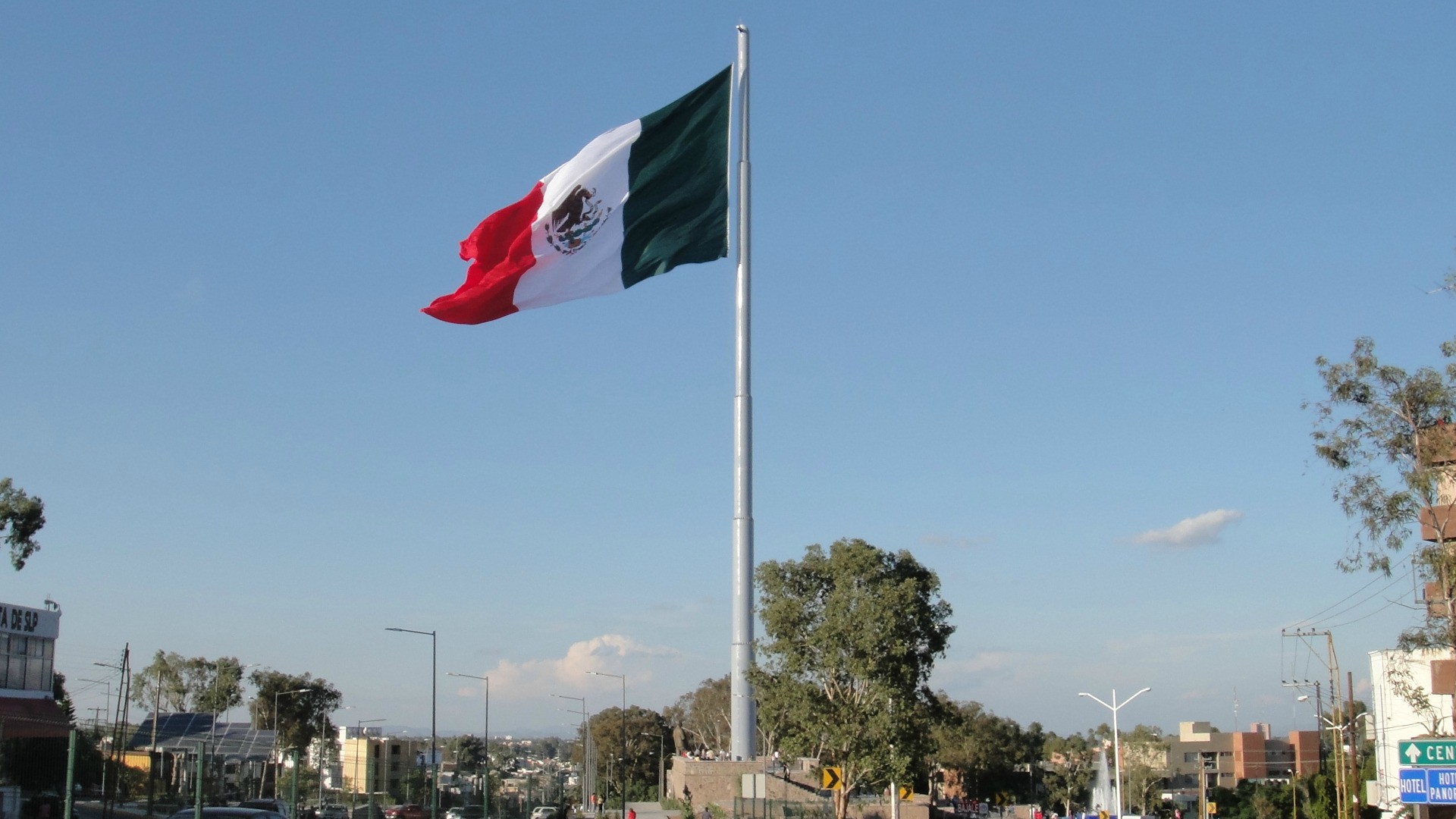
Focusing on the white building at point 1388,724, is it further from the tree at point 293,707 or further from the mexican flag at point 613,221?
the tree at point 293,707

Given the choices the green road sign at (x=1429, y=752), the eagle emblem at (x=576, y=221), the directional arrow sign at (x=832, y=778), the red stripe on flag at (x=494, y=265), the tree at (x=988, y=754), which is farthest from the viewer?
the tree at (x=988, y=754)

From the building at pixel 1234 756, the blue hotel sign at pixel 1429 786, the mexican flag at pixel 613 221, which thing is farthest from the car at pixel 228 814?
the building at pixel 1234 756

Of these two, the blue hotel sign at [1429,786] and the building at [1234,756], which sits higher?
the blue hotel sign at [1429,786]

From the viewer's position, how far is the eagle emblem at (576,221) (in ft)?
101

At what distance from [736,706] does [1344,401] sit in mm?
17873

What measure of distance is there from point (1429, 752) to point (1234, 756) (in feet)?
530

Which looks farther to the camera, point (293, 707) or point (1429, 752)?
point (293, 707)

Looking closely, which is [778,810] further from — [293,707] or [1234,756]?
[1234,756]

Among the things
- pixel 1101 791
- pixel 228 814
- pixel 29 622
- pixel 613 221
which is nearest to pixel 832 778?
pixel 613 221

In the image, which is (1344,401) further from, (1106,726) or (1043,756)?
(1043,756)

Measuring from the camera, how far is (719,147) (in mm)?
34031

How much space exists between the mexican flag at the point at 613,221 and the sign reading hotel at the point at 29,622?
154 ft

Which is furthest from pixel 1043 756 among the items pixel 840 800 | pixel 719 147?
pixel 719 147

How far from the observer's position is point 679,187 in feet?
109
